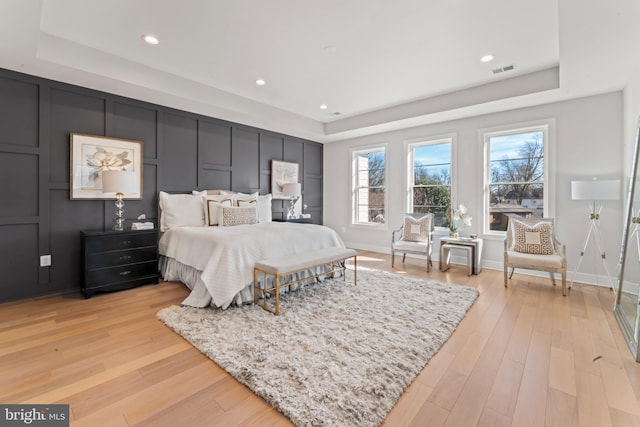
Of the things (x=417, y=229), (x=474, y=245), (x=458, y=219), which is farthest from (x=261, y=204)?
(x=474, y=245)

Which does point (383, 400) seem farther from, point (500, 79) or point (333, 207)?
point (333, 207)

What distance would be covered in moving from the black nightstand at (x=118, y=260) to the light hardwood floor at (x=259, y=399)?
16.3 inches

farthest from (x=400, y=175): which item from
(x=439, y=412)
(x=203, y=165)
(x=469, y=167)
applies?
(x=439, y=412)

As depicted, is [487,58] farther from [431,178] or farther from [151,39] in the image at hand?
[151,39]

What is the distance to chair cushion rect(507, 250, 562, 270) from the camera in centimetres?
349

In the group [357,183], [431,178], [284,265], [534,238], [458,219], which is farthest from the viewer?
[357,183]

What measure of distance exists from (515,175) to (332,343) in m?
4.13

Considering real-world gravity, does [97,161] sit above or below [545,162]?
below

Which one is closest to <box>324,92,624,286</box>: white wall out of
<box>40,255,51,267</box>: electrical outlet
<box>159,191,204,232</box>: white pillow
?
<box>159,191,204,232</box>: white pillow

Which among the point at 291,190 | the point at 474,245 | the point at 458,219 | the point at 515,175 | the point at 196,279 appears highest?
the point at 515,175

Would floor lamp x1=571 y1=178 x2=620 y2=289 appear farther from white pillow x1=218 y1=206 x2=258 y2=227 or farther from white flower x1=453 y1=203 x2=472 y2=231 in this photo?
white pillow x1=218 y1=206 x2=258 y2=227

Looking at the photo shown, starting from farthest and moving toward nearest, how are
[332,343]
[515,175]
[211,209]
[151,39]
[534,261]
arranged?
[515,175]
[211,209]
[534,261]
[151,39]
[332,343]

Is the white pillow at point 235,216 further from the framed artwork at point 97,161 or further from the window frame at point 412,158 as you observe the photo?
the window frame at point 412,158

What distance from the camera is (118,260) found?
3.49 meters
